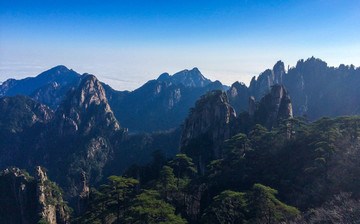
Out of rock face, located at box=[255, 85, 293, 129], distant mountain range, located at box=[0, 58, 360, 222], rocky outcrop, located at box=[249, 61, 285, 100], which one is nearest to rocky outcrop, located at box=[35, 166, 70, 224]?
distant mountain range, located at box=[0, 58, 360, 222]

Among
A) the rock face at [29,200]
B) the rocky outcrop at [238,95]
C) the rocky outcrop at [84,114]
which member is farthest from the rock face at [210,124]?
the rocky outcrop at [84,114]

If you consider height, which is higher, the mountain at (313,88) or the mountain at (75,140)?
the mountain at (313,88)

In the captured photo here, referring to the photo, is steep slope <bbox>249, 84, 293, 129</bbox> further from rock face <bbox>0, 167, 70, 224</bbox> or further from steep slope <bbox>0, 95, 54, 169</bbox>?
steep slope <bbox>0, 95, 54, 169</bbox>

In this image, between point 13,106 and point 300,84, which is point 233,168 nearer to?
point 300,84

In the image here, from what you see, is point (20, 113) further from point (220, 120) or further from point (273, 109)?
point (273, 109)

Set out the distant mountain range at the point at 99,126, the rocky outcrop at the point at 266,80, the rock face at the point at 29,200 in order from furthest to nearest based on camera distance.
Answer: the rocky outcrop at the point at 266,80 < the distant mountain range at the point at 99,126 < the rock face at the point at 29,200

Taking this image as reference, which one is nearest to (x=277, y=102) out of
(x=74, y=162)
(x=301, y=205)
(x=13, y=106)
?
(x=301, y=205)

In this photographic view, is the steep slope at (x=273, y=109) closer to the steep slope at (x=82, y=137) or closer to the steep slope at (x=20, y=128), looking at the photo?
the steep slope at (x=82, y=137)
